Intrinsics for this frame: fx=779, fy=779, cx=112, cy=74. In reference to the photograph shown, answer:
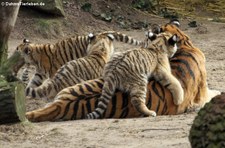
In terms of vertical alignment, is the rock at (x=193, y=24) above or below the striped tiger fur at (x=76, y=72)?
below

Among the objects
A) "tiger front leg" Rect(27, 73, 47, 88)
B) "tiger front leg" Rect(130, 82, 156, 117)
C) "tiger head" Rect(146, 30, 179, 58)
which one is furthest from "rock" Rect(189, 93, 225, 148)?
"tiger front leg" Rect(27, 73, 47, 88)

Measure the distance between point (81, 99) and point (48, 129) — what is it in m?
1.15

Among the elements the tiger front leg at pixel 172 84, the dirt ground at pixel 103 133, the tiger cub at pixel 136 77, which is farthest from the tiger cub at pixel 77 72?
the dirt ground at pixel 103 133

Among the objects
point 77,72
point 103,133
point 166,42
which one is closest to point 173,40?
point 166,42

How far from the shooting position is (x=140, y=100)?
8594 mm

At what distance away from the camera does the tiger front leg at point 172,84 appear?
28.7 ft

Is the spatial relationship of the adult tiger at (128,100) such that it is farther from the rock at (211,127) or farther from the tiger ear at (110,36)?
the rock at (211,127)

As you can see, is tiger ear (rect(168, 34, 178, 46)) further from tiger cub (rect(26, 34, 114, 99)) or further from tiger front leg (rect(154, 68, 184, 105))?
tiger cub (rect(26, 34, 114, 99))

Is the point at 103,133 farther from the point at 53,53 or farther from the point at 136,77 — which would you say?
the point at 53,53

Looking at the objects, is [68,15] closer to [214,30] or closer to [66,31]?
[66,31]

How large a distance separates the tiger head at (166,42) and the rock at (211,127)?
378 cm

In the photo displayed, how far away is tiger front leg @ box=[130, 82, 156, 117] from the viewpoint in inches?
337

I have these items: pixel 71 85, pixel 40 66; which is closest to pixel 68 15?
pixel 40 66

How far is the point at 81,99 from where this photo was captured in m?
8.70
